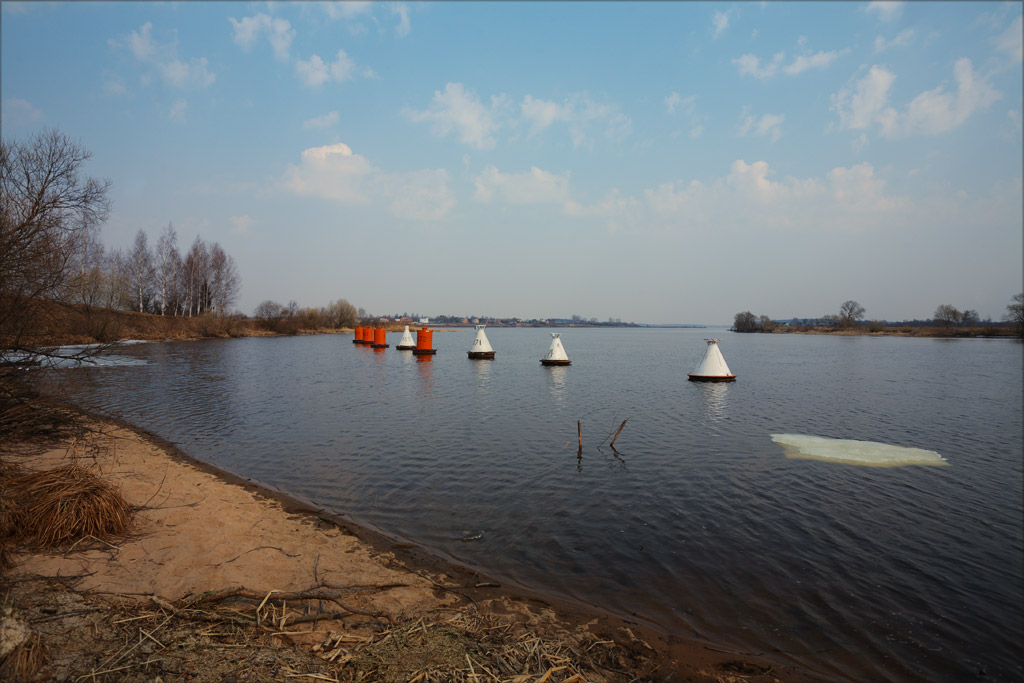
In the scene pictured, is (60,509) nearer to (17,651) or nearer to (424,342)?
(17,651)

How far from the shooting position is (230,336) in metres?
76.4

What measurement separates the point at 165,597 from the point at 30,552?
2032mm

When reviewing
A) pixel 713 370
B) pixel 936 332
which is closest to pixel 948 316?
pixel 936 332

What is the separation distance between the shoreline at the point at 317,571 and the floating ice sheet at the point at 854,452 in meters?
9.50

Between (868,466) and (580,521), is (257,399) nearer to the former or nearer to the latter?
(580,521)

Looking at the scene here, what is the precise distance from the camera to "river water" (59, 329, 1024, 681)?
5.56 meters

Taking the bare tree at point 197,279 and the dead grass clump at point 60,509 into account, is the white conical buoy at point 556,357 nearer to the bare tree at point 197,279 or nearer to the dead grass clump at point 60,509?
the dead grass clump at point 60,509

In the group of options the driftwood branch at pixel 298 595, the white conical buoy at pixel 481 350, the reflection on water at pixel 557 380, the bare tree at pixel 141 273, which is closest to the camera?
the driftwood branch at pixel 298 595

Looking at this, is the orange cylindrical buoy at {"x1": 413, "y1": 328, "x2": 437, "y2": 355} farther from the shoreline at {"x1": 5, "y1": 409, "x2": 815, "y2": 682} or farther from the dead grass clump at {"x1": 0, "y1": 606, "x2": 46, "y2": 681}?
the dead grass clump at {"x1": 0, "y1": 606, "x2": 46, "y2": 681}

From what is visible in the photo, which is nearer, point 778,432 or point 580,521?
point 580,521

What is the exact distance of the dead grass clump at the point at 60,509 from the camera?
5.55m

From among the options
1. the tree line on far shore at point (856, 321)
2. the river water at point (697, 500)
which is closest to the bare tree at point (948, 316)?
the tree line on far shore at point (856, 321)

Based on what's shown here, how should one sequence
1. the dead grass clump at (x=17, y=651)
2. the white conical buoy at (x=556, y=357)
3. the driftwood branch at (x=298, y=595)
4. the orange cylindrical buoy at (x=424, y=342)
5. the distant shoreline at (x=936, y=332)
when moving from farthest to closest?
the distant shoreline at (x=936, y=332) < the orange cylindrical buoy at (x=424, y=342) < the white conical buoy at (x=556, y=357) < the driftwood branch at (x=298, y=595) < the dead grass clump at (x=17, y=651)

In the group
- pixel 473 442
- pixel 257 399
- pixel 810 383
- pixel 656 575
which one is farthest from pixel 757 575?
pixel 810 383
